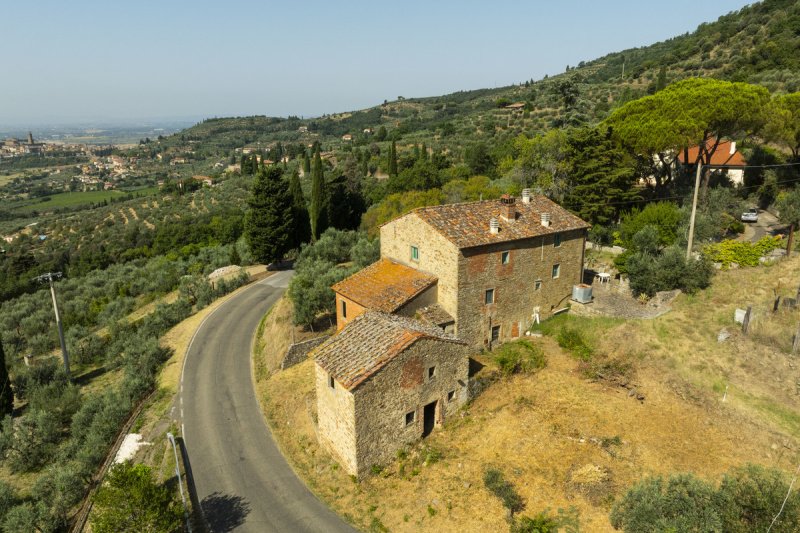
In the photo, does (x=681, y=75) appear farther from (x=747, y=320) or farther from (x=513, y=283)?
(x=513, y=283)

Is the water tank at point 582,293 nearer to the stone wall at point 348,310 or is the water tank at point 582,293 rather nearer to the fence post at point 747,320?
the fence post at point 747,320

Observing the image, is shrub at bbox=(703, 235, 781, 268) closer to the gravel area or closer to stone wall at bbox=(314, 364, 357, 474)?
the gravel area

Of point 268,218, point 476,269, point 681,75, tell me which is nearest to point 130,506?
point 476,269

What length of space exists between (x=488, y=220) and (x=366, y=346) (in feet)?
39.7

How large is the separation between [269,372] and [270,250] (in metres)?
22.7

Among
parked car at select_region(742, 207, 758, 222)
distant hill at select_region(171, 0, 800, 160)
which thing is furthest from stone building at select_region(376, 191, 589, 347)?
distant hill at select_region(171, 0, 800, 160)

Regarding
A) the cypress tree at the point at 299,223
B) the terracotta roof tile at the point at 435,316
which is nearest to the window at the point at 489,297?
the terracotta roof tile at the point at 435,316

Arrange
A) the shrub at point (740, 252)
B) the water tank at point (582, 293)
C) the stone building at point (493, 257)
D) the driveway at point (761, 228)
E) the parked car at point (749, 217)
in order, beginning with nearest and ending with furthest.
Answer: the stone building at point (493, 257) → the water tank at point (582, 293) → the shrub at point (740, 252) → the driveway at point (761, 228) → the parked car at point (749, 217)

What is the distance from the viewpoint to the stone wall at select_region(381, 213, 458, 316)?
25.5 m

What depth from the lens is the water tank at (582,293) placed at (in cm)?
3070

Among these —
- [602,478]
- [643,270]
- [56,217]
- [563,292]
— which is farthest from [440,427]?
[56,217]

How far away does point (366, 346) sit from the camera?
65.7ft

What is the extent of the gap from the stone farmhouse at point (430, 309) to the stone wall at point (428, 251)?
6 cm

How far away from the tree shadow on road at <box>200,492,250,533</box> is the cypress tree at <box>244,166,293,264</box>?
32.4 m
